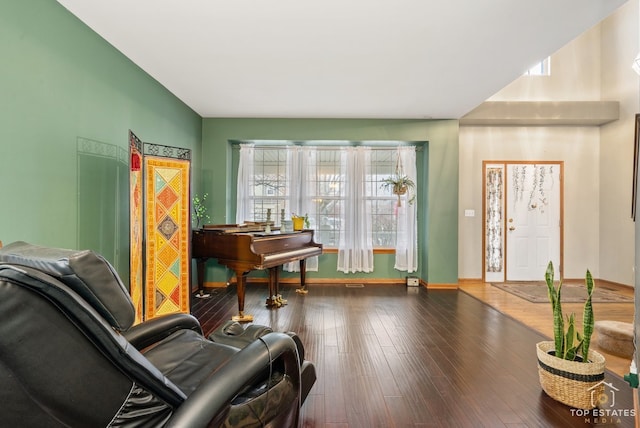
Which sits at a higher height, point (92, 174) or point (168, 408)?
point (92, 174)

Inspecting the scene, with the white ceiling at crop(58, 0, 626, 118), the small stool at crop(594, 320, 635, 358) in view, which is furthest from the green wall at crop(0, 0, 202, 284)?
the small stool at crop(594, 320, 635, 358)

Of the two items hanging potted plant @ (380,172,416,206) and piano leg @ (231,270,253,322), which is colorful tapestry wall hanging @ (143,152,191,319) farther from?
hanging potted plant @ (380,172,416,206)

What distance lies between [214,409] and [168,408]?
0.22 metres

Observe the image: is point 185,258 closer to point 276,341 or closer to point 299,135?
point 276,341

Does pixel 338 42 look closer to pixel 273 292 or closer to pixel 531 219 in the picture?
pixel 273 292

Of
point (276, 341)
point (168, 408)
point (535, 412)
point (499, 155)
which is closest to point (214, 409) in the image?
point (168, 408)

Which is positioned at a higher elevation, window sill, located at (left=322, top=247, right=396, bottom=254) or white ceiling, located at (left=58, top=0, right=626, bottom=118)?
white ceiling, located at (left=58, top=0, right=626, bottom=118)

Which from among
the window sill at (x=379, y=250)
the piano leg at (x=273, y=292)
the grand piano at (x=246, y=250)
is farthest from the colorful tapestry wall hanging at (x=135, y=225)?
the window sill at (x=379, y=250)

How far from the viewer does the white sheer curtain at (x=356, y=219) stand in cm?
512

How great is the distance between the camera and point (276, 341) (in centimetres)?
119

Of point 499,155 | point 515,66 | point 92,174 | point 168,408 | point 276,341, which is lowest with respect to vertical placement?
point 168,408

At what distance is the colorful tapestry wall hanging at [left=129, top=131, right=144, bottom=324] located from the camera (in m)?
2.53

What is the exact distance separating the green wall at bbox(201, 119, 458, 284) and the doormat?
952 mm

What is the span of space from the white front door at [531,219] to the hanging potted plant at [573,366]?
3.76 metres
